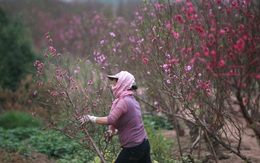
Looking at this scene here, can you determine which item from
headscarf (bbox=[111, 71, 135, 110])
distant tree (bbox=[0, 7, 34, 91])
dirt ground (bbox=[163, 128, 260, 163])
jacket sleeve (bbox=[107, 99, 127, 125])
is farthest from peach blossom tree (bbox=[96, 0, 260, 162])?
distant tree (bbox=[0, 7, 34, 91])

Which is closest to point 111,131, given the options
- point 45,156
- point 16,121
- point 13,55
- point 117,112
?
point 117,112

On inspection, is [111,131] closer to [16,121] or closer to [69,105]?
[69,105]

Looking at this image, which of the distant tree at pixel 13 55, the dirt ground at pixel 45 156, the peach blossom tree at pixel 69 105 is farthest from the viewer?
the distant tree at pixel 13 55

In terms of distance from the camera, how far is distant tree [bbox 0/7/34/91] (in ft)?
50.7

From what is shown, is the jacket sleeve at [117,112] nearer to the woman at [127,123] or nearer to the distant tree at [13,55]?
the woman at [127,123]

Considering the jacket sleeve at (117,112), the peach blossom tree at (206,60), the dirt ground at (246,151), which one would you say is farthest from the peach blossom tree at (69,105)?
the dirt ground at (246,151)

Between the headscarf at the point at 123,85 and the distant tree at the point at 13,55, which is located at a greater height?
the headscarf at the point at 123,85

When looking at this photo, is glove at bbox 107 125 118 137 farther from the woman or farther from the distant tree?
the distant tree

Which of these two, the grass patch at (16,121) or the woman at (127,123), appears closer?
the woman at (127,123)

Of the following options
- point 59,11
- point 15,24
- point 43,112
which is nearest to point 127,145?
point 43,112

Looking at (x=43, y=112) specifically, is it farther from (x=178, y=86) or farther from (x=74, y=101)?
(x=178, y=86)

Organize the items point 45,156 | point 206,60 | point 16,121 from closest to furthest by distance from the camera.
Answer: point 206,60 → point 45,156 → point 16,121

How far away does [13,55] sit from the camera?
15852 mm

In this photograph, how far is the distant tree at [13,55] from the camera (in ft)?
50.7
